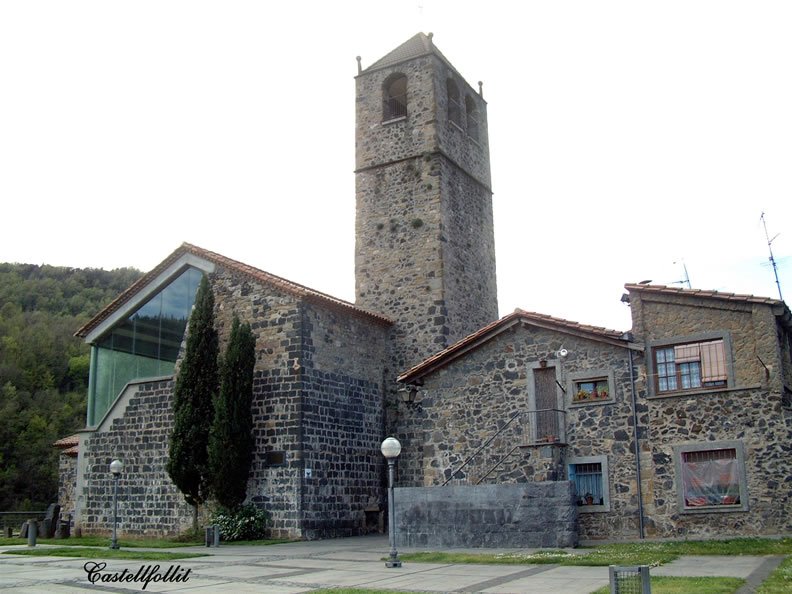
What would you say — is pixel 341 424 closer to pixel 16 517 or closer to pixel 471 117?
pixel 471 117

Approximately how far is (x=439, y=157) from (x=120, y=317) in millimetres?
11598

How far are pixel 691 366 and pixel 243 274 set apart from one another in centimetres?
1251

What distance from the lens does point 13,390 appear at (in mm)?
56094

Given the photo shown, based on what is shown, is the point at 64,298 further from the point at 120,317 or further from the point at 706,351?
the point at 706,351

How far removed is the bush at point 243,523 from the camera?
2094cm

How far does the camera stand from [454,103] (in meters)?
29.9

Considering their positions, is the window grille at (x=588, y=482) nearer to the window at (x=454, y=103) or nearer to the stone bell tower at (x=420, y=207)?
the stone bell tower at (x=420, y=207)

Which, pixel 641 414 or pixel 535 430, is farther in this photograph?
pixel 535 430

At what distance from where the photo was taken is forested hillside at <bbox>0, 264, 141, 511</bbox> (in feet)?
175

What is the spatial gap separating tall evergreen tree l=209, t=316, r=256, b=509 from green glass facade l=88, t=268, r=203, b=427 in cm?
290

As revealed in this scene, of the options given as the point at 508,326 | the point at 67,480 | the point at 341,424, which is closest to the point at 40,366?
the point at 67,480

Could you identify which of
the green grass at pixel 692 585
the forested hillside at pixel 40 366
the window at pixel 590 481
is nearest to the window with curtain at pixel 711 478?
the window at pixel 590 481

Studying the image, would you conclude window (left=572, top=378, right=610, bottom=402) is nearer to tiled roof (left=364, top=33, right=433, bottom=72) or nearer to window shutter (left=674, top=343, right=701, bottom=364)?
window shutter (left=674, top=343, right=701, bottom=364)

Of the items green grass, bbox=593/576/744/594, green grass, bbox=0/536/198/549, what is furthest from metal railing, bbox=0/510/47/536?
green grass, bbox=593/576/744/594
